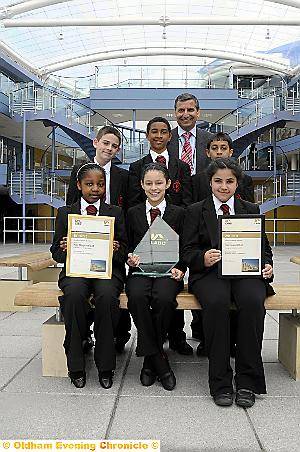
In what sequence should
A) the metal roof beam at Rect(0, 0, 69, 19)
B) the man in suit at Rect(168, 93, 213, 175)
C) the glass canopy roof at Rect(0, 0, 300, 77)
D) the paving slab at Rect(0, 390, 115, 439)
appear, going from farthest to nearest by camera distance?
1. the glass canopy roof at Rect(0, 0, 300, 77)
2. the metal roof beam at Rect(0, 0, 69, 19)
3. the man in suit at Rect(168, 93, 213, 175)
4. the paving slab at Rect(0, 390, 115, 439)

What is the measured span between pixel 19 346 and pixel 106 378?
1594mm

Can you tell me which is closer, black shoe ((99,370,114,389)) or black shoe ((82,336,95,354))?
black shoe ((99,370,114,389))

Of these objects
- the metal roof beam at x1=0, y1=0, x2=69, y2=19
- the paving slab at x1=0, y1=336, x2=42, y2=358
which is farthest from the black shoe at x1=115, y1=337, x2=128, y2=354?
the metal roof beam at x1=0, y1=0, x2=69, y2=19

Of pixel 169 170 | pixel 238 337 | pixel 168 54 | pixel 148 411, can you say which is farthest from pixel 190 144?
pixel 168 54

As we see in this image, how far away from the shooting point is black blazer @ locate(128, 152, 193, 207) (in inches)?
199

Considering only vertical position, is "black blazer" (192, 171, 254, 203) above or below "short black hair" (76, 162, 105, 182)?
below

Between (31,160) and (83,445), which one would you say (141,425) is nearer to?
(83,445)

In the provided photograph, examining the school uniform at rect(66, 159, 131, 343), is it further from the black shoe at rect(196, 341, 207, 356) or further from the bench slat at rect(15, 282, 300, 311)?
the bench slat at rect(15, 282, 300, 311)

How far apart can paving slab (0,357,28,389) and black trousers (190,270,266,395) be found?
1561mm

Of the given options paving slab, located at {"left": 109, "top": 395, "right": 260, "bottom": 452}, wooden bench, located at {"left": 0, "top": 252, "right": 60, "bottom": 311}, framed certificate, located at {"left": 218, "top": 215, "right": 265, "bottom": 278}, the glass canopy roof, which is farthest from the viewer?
the glass canopy roof

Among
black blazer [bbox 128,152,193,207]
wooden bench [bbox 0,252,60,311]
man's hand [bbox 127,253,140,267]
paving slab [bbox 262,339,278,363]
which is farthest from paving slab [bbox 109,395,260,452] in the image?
wooden bench [bbox 0,252,60,311]

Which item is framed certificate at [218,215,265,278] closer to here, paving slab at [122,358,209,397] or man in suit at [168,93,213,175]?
paving slab at [122,358,209,397]

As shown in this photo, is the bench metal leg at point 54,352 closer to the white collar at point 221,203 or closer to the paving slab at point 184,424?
the paving slab at point 184,424

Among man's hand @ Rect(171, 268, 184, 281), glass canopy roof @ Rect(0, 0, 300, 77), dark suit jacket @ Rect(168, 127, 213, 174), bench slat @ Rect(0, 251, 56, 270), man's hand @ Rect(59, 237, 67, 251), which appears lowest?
bench slat @ Rect(0, 251, 56, 270)
